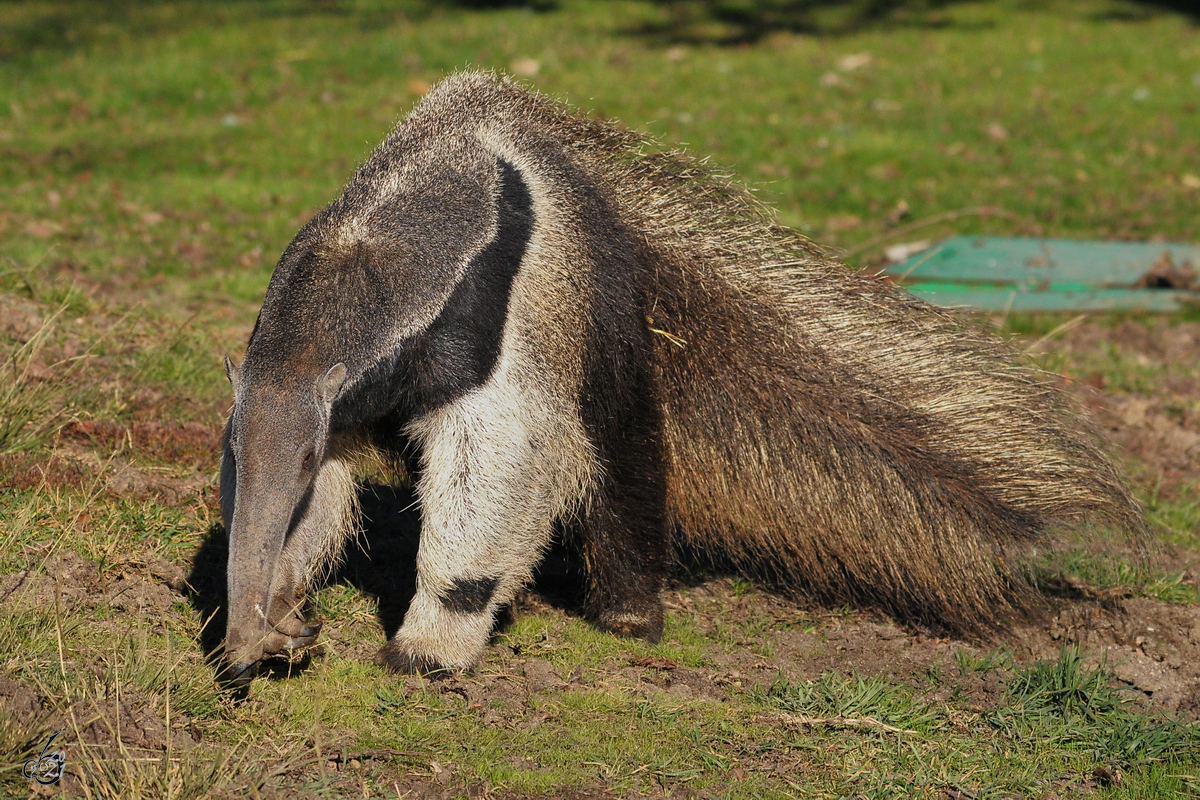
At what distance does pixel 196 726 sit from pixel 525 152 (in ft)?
7.52

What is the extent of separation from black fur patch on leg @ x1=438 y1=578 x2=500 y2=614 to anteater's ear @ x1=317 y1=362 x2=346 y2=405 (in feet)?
2.88

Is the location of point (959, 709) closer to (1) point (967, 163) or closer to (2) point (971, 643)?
(2) point (971, 643)

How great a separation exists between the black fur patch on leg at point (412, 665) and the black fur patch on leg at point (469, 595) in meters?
0.23

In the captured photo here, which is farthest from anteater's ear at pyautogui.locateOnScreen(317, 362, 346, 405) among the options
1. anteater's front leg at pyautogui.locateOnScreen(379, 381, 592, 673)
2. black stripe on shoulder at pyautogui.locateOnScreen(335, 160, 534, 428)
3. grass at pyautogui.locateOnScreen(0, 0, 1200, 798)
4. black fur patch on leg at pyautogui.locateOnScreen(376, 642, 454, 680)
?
black fur patch on leg at pyautogui.locateOnScreen(376, 642, 454, 680)

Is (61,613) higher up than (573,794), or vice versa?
(61,613)

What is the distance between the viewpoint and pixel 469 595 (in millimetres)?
4016

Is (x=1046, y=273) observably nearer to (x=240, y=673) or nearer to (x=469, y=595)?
(x=469, y=595)

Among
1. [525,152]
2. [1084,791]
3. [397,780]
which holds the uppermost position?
[525,152]

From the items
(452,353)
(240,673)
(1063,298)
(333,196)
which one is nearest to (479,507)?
(452,353)

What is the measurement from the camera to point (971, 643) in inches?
183

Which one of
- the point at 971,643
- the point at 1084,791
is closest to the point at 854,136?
the point at 971,643

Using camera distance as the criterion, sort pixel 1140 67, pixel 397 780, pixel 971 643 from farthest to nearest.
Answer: pixel 1140 67 < pixel 971 643 < pixel 397 780

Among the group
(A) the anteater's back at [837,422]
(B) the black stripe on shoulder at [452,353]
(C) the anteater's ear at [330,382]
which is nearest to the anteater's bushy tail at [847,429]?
(A) the anteater's back at [837,422]

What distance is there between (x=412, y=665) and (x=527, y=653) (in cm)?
53
